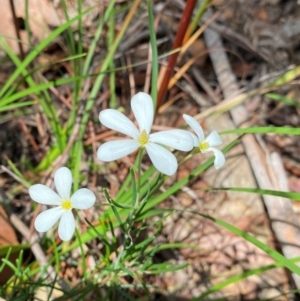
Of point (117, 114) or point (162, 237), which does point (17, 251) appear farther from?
point (117, 114)

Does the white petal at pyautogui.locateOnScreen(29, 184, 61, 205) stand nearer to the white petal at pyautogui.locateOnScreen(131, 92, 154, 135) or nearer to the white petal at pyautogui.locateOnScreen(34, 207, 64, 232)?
the white petal at pyautogui.locateOnScreen(34, 207, 64, 232)

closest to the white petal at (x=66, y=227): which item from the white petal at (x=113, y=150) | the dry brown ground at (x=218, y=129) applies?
the white petal at (x=113, y=150)

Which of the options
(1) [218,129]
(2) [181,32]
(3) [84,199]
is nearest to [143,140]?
(3) [84,199]

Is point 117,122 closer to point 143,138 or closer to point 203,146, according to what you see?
point 143,138

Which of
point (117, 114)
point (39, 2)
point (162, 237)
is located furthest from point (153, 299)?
point (39, 2)

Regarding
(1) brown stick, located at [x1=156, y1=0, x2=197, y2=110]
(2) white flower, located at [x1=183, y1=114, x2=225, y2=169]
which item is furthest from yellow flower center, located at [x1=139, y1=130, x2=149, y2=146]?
(1) brown stick, located at [x1=156, y1=0, x2=197, y2=110]

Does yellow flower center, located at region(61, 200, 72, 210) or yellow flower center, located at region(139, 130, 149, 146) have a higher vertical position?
yellow flower center, located at region(139, 130, 149, 146)
